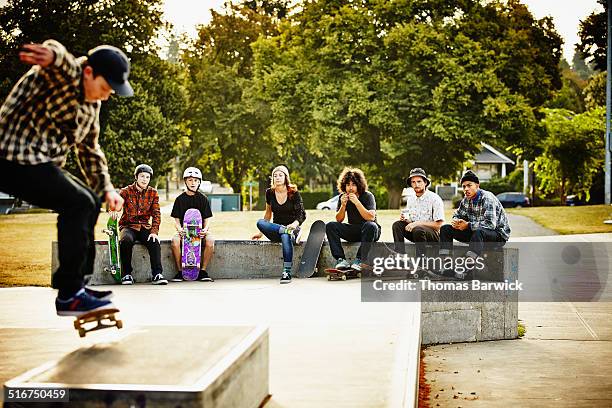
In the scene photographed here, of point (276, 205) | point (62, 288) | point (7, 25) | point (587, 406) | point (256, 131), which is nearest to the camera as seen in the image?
point (62, 288)

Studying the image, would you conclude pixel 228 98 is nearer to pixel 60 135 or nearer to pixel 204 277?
pixel 204 277

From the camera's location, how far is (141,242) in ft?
33.5

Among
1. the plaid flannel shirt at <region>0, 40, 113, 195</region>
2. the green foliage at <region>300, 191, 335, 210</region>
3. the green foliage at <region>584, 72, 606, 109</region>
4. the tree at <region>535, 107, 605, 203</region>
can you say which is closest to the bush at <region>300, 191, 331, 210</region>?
the green foliage at <region>300, 191, 335, 210</region>

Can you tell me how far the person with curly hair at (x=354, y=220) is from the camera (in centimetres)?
999

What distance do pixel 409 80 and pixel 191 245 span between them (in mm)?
25183

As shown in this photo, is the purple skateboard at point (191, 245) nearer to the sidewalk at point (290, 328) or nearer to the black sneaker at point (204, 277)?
the black sneaker at point (204, 277)

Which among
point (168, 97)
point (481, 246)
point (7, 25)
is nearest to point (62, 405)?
point (481, 246)

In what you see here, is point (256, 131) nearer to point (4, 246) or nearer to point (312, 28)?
A: point (312, 28)

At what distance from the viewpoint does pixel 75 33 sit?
28.5 m

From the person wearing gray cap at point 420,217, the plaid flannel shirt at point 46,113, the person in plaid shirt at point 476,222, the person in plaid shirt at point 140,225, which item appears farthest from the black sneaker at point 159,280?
the plaid flannel shirt at point 46,113

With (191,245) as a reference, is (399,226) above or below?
above

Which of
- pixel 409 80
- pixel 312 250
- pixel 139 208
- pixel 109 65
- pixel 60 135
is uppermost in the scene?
pixel 409 80

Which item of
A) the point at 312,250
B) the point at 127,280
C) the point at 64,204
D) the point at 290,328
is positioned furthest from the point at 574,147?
the point at 64,204

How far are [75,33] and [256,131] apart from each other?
14.0 metres
